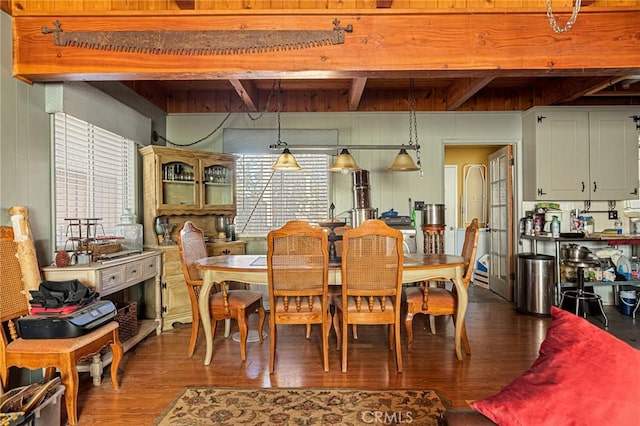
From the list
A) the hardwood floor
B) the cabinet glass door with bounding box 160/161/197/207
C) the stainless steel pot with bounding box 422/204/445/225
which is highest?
the cabinet glass door with bounding box 160/161/197/207

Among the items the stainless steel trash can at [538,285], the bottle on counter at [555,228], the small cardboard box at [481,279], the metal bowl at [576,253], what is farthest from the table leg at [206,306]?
the small cardboard box at [481,279]

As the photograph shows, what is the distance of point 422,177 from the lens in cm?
494

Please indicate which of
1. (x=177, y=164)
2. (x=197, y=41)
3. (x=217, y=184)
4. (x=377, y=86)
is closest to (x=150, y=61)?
(x=197, y=41)

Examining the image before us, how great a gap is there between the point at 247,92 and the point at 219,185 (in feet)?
3.91

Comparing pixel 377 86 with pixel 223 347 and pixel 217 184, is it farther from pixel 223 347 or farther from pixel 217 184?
pixel 223 347

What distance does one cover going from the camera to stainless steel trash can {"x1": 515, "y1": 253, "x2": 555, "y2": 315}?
4184 mm

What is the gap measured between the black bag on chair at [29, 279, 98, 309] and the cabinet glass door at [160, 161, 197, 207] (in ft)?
5.82

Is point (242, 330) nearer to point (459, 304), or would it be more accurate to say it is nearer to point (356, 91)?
point (459, 304)

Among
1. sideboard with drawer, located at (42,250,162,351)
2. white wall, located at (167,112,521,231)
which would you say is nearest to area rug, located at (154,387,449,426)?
sideboard with drawer, located at (42,250,162,351)

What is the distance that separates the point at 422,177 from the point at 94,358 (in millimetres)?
3950

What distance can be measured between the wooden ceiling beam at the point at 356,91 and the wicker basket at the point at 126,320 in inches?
113

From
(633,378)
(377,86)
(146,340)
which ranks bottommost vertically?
(146,340)

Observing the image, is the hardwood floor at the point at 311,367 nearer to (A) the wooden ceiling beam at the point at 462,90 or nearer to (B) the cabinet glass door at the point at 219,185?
(B) the cabinet glass door at the point at 219,185

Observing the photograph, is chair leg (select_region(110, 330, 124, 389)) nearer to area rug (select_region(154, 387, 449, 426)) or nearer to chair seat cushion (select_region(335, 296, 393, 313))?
area rug (select_region(154, 387, 449, 426))
